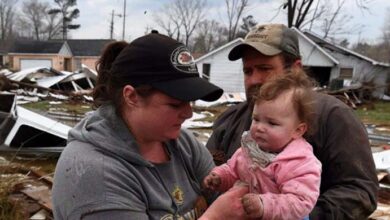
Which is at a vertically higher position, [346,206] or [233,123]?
[233,123]

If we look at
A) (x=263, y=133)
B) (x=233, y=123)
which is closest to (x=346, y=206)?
(x=263, y=133)

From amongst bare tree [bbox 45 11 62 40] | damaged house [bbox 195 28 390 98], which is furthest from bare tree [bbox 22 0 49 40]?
damaged house [bbox 195 28 390 98]

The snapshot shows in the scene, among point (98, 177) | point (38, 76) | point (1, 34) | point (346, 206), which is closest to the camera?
point (98, 177)

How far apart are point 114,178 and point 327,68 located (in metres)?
28.9

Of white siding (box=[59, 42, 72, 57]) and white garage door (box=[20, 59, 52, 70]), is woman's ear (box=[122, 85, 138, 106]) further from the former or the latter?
white siding (box=[59, 42, 72, 57])

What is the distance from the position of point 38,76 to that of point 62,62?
25844 mm

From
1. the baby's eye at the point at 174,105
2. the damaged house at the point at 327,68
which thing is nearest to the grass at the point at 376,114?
the damaged house at the point at 327,68

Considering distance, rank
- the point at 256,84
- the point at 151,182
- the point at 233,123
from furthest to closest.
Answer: the point at 233,123 < the point at 256,84 < the point at 151,182

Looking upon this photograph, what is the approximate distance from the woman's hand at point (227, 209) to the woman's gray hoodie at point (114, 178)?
0.44 feet

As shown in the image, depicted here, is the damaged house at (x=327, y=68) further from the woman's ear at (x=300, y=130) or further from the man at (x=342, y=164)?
the woman's ear at (x=300, y=130)

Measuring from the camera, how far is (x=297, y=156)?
2.09m

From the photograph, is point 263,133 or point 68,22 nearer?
point 263,133

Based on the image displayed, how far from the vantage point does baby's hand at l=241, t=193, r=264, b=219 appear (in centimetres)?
195

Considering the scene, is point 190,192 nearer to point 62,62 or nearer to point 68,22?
point 62,62
